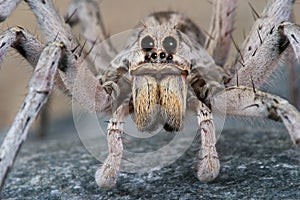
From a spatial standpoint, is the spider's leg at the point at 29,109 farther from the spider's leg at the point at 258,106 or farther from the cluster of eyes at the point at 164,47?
the spider's leg at the point at 258,106

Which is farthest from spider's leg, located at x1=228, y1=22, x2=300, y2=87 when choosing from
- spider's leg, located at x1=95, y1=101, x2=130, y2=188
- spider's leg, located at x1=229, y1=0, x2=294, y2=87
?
spider's leg, located at x1=95, y1=101, x2=130, y2=188

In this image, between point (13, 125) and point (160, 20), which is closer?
point (13, 125)

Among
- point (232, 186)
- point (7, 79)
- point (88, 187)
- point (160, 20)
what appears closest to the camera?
point (232, 186)

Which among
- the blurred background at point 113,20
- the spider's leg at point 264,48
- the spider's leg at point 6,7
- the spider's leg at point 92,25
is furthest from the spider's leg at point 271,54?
the blurred background at point 113,20

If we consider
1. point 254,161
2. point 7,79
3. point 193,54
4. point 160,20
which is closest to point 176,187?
point 254,161

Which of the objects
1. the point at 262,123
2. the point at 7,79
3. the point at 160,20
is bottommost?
the point at 262,123

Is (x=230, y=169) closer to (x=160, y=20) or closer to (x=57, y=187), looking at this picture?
(x=57, y=187)
